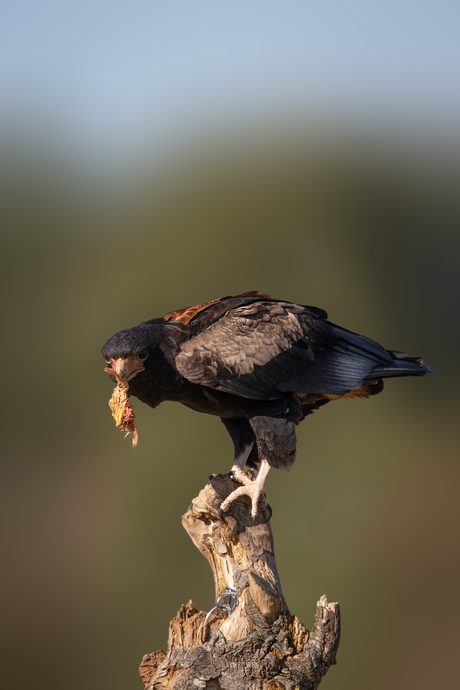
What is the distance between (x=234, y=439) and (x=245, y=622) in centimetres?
140

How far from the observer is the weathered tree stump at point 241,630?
3832 millimetres

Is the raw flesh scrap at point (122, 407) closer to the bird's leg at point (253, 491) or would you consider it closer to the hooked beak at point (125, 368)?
the hooked beak at point (125, 368)

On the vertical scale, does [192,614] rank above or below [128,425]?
below

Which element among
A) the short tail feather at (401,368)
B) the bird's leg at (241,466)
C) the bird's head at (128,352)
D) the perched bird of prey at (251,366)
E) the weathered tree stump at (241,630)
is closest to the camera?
the weathered tree stump at (241,630)

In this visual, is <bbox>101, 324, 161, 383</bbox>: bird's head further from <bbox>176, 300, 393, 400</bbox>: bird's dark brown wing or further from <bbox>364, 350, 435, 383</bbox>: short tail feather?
<bbox>364, 350, 435, 383</bbox>: short tail feather

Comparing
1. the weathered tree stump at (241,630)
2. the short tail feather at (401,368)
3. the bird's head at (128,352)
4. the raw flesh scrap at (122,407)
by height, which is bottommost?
the weathered tree stump at (241,630)

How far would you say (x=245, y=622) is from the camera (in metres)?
3.99

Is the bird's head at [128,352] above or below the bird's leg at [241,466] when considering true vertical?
above

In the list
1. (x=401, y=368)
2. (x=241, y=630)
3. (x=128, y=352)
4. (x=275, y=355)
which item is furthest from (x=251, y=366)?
(x=241, y=630)

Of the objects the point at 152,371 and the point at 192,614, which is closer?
A: the point at 192,614

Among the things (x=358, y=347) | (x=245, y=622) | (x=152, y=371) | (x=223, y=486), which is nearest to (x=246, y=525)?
(x=223, y=486)

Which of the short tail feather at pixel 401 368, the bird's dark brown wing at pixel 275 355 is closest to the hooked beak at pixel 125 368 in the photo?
the bird's dark brown wing at pixel 275 355

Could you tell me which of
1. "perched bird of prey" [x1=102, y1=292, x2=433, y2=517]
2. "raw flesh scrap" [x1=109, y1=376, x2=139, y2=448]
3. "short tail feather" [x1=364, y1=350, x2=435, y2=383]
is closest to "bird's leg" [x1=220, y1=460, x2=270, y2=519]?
"perched bird of prey" [x1=102, y1=292, x2=433, y2=517]

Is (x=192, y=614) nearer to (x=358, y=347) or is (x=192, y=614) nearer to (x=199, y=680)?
(x=199, y=680)
